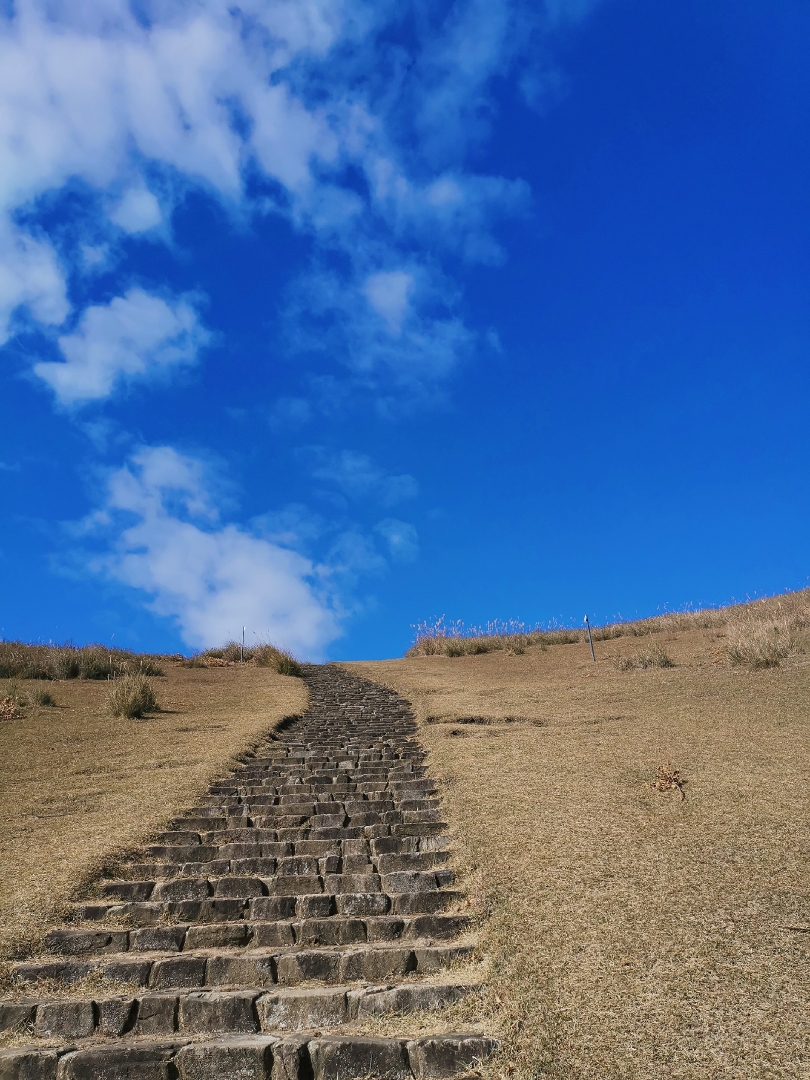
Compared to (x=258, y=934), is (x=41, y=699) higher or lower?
higher

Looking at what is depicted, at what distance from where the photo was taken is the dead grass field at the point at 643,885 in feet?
11.2

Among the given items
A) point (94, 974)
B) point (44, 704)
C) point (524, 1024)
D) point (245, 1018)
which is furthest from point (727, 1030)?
point (44, 704)

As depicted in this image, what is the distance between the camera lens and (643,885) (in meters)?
4.83

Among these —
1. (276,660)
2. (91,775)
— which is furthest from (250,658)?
(91,775)

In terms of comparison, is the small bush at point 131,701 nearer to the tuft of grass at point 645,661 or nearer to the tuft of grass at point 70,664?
the tuft of grass at point 70,664

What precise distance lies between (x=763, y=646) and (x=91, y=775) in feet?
38.4

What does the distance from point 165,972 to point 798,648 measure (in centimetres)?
1339

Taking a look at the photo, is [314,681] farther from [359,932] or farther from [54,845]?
[359,932]

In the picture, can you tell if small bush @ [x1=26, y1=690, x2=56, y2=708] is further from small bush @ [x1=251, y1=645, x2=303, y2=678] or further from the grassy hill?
small bush @ [x1=251, y1=645, x2=303, y2=678]

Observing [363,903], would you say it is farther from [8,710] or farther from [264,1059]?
[8,710]

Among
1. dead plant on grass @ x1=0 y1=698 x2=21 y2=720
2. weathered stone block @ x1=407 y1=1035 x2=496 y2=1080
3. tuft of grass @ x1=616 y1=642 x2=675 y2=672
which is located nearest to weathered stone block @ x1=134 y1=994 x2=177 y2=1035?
weathered stone block @ x1=407 y1=1035 x2=496 y2=1080

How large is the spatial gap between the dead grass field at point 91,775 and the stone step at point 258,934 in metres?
0.35

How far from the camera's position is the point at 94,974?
179 inches

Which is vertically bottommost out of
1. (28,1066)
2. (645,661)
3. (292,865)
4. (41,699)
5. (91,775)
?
(28,1066)
